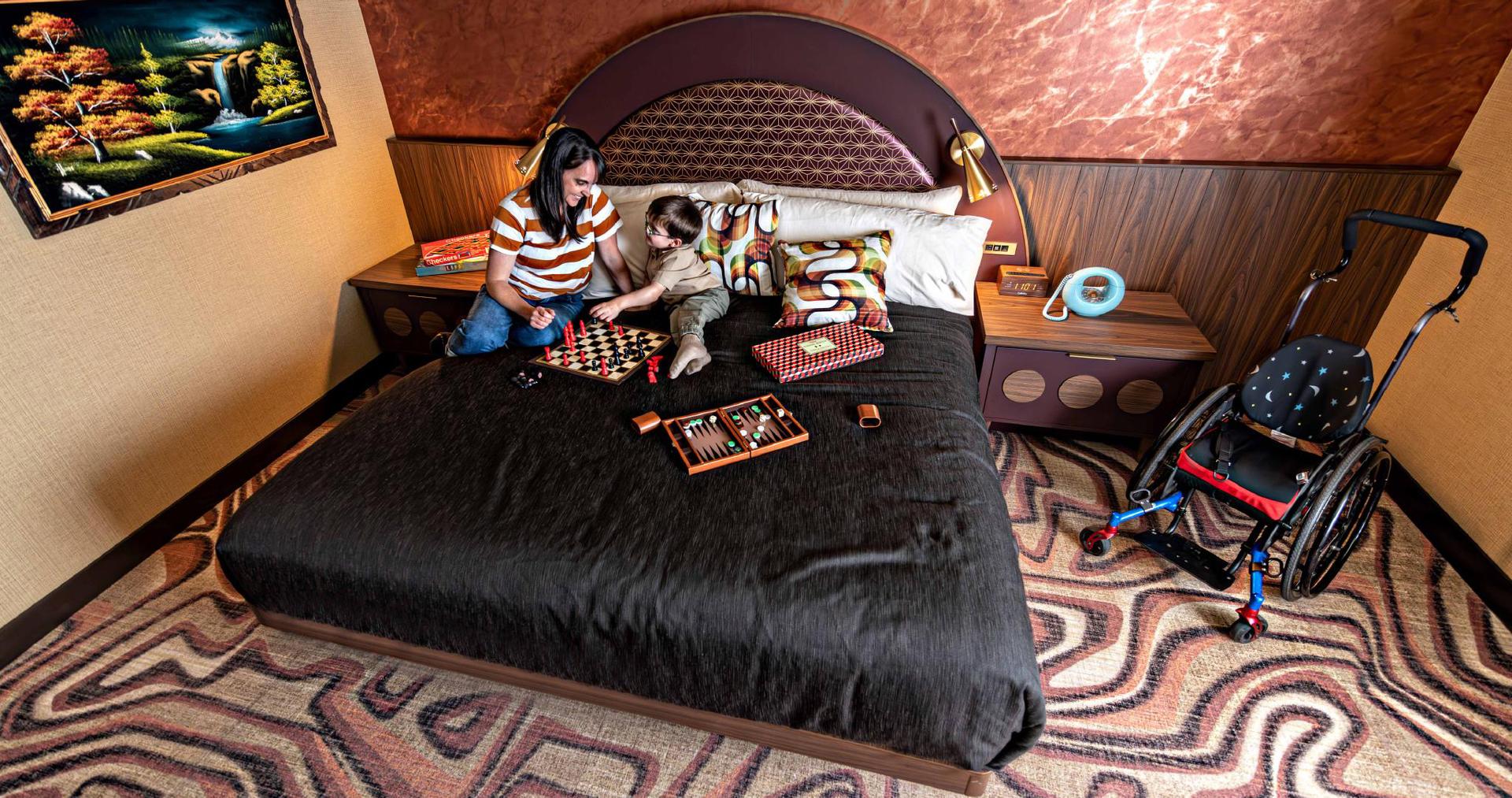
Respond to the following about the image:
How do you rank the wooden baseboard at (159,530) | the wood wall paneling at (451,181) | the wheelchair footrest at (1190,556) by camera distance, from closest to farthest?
1. the wooden baseboard at (159,530)
2. the wheelchair footrest at (1190,556)
3. the wood wall paneling at (451,181)

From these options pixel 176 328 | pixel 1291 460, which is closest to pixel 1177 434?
pixel 1291 460

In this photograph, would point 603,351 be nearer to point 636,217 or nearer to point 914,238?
point 636,217

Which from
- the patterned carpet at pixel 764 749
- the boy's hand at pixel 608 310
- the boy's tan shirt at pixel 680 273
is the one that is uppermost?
the boy's tan shirt at pixel 680 273

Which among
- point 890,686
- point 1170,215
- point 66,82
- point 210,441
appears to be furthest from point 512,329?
point 1170,215

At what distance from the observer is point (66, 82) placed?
6.37ft

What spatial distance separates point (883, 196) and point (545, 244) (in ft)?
4.29

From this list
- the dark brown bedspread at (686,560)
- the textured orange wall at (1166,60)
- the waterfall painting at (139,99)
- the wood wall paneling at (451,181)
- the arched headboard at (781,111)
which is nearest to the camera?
the dark brown bedspread at (686,560)

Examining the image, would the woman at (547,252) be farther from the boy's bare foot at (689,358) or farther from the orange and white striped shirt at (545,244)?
the boy's bare foot at (689,358)

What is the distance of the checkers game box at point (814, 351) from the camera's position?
2.16 metres

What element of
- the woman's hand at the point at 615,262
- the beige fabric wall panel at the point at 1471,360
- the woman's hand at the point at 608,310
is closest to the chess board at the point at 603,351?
the woman's hand at the point at 608,310

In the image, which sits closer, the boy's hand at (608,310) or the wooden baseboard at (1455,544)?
the wooden baseboard at (1455,544)

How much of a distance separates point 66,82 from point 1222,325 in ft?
13.2

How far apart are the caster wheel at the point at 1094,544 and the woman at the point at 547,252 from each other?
188 cm

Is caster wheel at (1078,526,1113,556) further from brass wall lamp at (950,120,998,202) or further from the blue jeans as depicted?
the blue jeans
